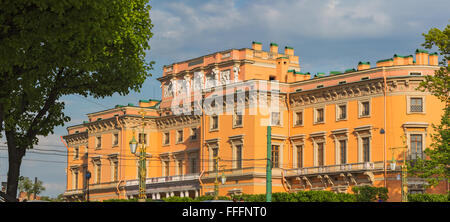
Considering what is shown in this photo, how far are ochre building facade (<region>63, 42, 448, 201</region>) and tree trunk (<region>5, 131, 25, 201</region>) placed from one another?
103 ft

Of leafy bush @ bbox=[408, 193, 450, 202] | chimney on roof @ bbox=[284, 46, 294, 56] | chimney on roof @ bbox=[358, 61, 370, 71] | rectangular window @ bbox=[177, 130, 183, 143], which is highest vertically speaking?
chimney on roof @ bbox=[284, 46, 294, 56]

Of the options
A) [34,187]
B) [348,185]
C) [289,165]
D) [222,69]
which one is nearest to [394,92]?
[348,185]

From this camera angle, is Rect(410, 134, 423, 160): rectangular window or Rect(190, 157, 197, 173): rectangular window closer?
Rect(410, 134, 423, 160): rectangular window

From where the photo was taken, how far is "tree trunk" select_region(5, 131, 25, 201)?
27844 mm

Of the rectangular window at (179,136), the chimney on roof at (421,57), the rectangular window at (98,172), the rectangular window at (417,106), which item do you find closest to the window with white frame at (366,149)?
the rectangular window at (417,106)

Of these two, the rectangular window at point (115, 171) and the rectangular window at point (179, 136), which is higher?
the rectangular window at point (179, 136)

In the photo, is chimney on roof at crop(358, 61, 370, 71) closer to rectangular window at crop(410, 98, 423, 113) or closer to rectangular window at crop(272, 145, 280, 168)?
rectangular window at crop(410, 98, 423, 113)

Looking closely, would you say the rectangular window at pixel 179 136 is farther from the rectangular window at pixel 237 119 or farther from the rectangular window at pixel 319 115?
the rectangular window at pixel 319 115

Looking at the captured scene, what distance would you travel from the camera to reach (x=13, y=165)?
28.0m

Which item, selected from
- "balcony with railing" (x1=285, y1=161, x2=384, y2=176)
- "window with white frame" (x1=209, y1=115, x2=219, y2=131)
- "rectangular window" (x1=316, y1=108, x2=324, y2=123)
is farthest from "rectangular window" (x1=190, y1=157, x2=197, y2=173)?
"rectangular window" (x1=316, y1=108, x2=324, y2=123)

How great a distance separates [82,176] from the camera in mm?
94625

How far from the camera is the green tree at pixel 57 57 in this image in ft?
63.0

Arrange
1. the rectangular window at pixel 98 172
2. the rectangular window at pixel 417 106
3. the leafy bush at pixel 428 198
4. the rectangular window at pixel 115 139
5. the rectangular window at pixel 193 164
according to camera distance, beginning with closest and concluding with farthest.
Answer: the leafy bush at pixel 428 198 → the rectangular window at pixel 417 106 → the rectangular window at pixel 193 164 → the rectangular window at pixel 115 139 → the rectangular window at pixel 98 172

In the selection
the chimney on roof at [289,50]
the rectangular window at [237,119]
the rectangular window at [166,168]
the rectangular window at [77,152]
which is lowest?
the rectangular window at [166,168]
